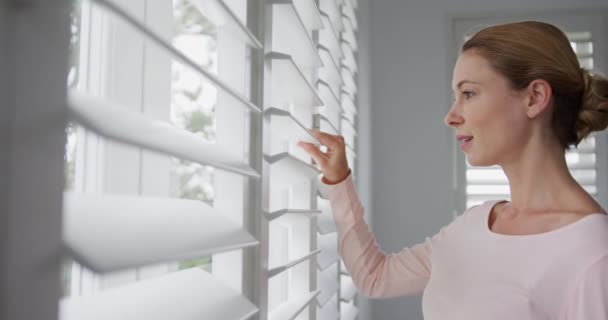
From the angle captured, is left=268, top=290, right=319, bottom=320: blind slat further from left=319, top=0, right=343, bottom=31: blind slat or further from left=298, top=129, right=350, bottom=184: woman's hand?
left=319, top=0, right=343, bottom=31: blind slat

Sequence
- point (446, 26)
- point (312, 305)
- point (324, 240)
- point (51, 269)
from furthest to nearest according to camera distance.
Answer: point (446, 26)
point (324, 240)
point (312, 305)
point (51, 269)

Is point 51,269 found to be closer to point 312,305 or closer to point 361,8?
point 312,305

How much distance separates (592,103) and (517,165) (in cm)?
19

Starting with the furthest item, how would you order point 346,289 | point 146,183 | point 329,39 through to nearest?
point 346,289, point 329,39, point 146,183

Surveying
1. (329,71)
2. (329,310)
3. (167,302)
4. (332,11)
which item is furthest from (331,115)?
(167,302)

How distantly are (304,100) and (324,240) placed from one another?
0.43 m

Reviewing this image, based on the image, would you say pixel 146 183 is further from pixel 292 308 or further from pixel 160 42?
pixel 292 308

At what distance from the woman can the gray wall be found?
5.72 ft

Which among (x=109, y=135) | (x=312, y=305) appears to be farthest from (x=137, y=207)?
(x=312, y=305)

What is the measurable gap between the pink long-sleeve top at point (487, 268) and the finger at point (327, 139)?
0.36ft

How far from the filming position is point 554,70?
115 centimetres

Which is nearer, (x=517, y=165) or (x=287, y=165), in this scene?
(x=287, y=165)

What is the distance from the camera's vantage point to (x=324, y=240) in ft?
4.62

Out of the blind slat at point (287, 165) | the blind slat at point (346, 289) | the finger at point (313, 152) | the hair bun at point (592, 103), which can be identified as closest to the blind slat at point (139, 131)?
the blind slat at point (287, 165)
